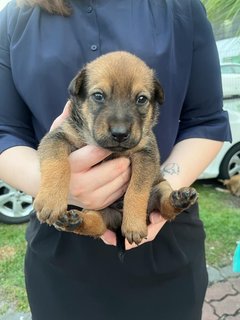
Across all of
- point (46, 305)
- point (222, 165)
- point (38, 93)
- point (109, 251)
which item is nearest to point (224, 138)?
point (109, 251)

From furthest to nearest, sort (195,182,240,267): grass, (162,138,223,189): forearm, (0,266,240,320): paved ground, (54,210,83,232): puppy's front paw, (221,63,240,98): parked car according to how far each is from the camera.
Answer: (221,63,240,98): parked car < (195,182,240,267): grass < (0,266,240,320): paved ground < (162,138,223,189): forearm < (54,210,83,232): puppy's front paw

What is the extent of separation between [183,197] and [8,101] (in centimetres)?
88

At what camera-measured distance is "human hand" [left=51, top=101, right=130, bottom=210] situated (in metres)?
1.78

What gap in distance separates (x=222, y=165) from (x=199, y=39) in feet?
17.2

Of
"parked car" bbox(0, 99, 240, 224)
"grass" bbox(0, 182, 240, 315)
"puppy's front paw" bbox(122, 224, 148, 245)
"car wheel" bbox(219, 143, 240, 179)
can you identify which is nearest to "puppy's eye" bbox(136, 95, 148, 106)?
"puppy's front paw" bbox(122, 224, 148, 245)

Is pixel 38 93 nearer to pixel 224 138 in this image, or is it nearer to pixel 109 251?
pixel 109 251

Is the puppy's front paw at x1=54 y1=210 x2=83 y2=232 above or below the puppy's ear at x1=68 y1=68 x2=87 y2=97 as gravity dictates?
below

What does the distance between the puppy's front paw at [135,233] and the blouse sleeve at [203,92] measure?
0.54m

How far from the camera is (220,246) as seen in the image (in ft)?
16.3

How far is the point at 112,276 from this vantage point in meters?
1.95

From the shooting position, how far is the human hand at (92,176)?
1.78 m

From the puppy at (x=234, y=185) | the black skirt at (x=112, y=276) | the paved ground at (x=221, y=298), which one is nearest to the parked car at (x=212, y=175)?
the puppy at (x=234, y=185)

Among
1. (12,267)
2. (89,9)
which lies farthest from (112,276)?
(12,267)

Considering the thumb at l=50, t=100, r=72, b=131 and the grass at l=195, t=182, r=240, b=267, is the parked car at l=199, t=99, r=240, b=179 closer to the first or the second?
the grass at l=195, t=182, r=240, b=267
